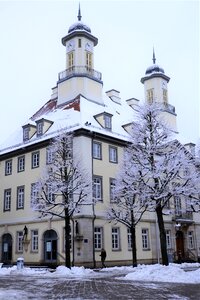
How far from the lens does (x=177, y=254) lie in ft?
118

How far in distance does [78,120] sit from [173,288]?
18678 mm

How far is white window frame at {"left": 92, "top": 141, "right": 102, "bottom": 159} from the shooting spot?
3053 centimetres

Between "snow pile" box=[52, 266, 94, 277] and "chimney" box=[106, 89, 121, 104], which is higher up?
"chimney" box=[106, 89, 121, 104]

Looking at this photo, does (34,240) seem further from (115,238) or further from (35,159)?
(35,159)

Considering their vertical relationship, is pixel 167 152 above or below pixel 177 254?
above

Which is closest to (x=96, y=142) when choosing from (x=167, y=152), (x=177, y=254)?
(x=167, y=152)

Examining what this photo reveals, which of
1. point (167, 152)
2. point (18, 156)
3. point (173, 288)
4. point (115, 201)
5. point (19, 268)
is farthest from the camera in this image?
point (18, 156)

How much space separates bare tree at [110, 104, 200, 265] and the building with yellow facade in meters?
6.78

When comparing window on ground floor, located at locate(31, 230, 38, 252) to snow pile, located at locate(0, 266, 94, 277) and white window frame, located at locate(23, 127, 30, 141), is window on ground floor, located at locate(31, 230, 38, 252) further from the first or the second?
white window frame, located at locate(23, 127, 30, 141)

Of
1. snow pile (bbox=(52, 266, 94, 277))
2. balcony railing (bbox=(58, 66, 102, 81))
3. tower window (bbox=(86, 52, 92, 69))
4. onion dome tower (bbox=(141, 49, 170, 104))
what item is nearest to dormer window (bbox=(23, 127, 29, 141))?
balcony railing (bbox=(58, 66, 102, 81))

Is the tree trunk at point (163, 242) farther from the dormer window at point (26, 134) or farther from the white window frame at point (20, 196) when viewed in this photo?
the dormer window at point (26, 134)

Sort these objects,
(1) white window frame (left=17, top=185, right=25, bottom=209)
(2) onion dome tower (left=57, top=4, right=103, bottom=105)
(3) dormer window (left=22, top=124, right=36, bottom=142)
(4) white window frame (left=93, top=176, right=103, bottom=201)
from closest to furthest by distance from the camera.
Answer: (4) white window frame (left=93, top=176, right=103, bottom=201)
(1) white window frame (left=17, top=185, right=25, bottom=209)
(3) dormer window (left=22, top=124, right=36, bottom=142)
(2) onion dome tower (left=57, top=4, right=103, bottom=105)

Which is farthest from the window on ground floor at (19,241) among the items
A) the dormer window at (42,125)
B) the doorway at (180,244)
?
the doorway at (180,244)

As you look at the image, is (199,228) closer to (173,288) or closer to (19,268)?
(19,268)
